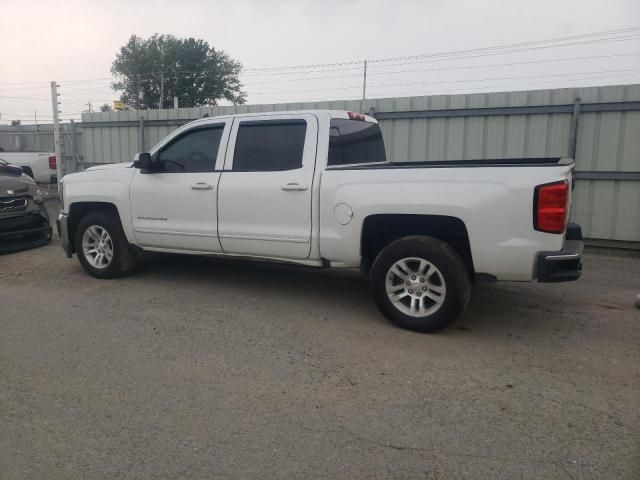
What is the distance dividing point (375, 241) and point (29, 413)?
3157 millimetres

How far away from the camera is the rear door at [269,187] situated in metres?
5.30

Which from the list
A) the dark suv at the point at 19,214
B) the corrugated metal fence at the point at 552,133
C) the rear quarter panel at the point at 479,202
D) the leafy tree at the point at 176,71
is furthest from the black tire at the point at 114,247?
the leafy tree at the point at 176,71

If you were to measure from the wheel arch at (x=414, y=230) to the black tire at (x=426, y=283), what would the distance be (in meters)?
0.14

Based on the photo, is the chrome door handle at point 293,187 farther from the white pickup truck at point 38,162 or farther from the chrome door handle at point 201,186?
the white pickup truck at point 38,162

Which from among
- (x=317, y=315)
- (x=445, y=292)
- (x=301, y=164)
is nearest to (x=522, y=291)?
(x=445, y=292)

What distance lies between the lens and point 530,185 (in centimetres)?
420

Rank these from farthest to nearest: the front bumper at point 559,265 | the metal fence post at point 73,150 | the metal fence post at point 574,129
Result: 1. the metal fence post at point 73,150
2. the metal fence post at point 574,129
3. the front bumper at point 559,265

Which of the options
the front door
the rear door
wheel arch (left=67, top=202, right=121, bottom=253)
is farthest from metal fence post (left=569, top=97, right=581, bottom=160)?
wheel arch (left=67, top=202, right=121, bottom=253)

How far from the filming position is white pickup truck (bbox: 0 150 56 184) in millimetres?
15680

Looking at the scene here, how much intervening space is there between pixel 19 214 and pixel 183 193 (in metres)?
4.00

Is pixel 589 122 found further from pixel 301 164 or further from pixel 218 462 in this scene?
pixel 218 462

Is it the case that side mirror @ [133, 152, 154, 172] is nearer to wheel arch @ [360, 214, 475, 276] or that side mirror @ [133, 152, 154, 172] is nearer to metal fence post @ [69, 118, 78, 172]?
wheel arch @ [360, 214, 475, 276]

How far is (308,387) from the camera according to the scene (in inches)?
146

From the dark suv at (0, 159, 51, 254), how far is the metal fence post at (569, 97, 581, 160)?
876 cm
